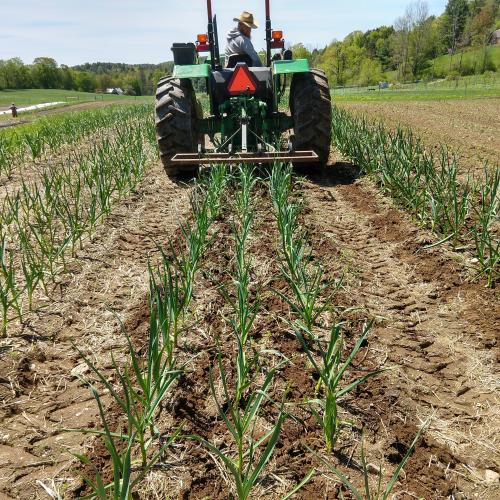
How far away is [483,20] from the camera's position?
5528cm

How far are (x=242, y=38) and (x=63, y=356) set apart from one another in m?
4.38

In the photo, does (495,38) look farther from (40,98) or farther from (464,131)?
(464,131)

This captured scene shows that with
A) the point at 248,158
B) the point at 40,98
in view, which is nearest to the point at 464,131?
the point at 248,158

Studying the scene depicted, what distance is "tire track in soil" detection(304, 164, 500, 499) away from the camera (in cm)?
159

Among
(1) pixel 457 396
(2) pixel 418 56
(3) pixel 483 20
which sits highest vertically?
(3) pixel 483 20

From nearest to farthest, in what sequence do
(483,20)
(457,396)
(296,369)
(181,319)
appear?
(457,396)
(296,369)
(181,319)
(483,20)

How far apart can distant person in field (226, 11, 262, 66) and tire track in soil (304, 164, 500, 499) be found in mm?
2664

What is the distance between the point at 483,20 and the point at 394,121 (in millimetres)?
56012

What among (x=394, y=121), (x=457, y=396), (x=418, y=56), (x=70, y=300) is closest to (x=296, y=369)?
(x=457, y=396)

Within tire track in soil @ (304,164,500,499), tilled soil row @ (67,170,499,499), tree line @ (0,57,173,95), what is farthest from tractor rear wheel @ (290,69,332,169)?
tree line @ (0,57,173,95)

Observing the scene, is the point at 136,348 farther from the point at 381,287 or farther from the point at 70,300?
the point at 381,287

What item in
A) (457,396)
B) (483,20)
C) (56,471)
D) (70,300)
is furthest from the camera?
(483,20)

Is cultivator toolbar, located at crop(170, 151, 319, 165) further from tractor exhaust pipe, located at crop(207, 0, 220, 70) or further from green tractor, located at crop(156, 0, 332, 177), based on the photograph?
tractor exhaust pipe, located at crop(207, 0, 220, 70)

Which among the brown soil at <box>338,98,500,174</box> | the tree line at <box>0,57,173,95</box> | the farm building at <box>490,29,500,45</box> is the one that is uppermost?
the farm building at <box>490,29,500,45</box>
